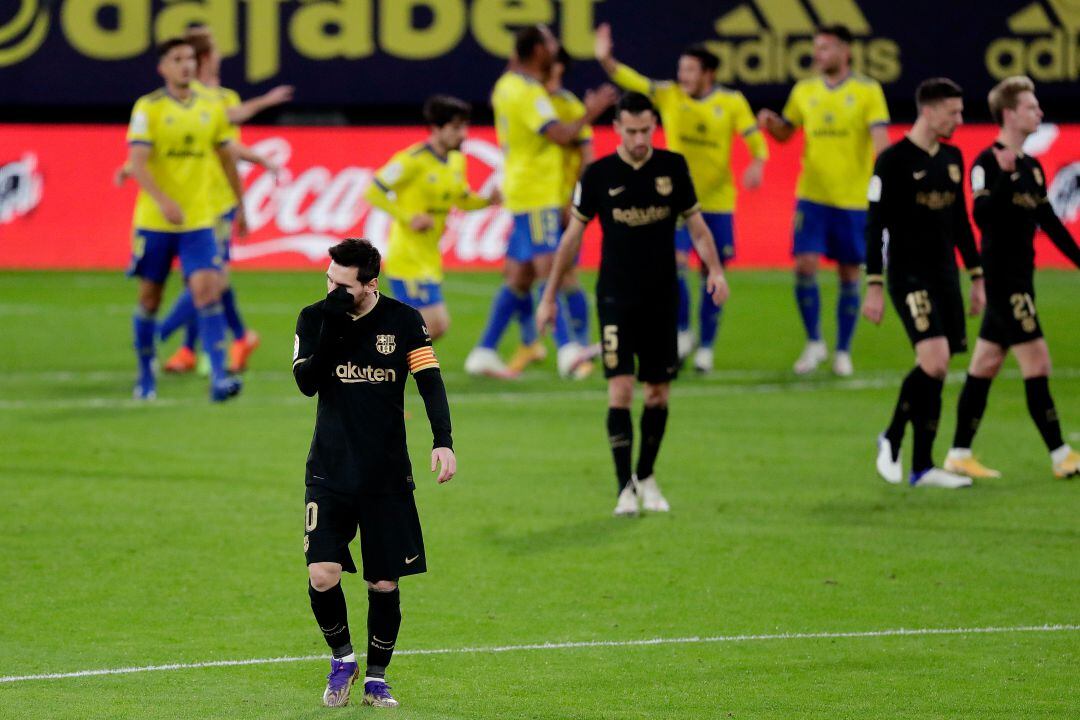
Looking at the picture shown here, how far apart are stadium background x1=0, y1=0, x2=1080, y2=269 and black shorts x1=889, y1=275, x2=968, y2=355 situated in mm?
12183

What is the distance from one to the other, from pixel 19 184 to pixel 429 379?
17059mm

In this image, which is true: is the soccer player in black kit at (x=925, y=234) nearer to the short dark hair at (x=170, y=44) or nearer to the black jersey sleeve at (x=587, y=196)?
the black jersey sleeve at (x=587, y=196)

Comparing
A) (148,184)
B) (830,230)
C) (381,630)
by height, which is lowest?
(381,630)

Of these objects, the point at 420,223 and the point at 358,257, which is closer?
the point at 358,257

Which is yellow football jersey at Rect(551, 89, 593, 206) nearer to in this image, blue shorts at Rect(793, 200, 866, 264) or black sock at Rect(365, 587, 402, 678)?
blue shorts at Rect(793, 200, 866, 264)

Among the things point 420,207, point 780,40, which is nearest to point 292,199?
point 780,40

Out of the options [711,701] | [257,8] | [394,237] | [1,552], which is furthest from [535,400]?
[257,8]

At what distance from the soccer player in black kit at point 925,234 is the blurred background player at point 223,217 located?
17.8 ft

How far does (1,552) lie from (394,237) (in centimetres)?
518

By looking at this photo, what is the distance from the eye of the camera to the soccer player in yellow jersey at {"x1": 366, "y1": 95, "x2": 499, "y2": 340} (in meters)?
13.2

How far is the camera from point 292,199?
22344mm

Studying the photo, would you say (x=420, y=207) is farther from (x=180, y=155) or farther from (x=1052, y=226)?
(x=1052, y=226)

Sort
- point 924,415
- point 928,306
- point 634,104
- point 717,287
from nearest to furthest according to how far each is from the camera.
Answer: point 634,104 → point 717,287 → point 928,306 → point 924,415

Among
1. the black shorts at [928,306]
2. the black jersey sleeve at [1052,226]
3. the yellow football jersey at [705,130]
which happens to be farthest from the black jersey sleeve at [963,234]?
the yellow football jersey at [705,130]
